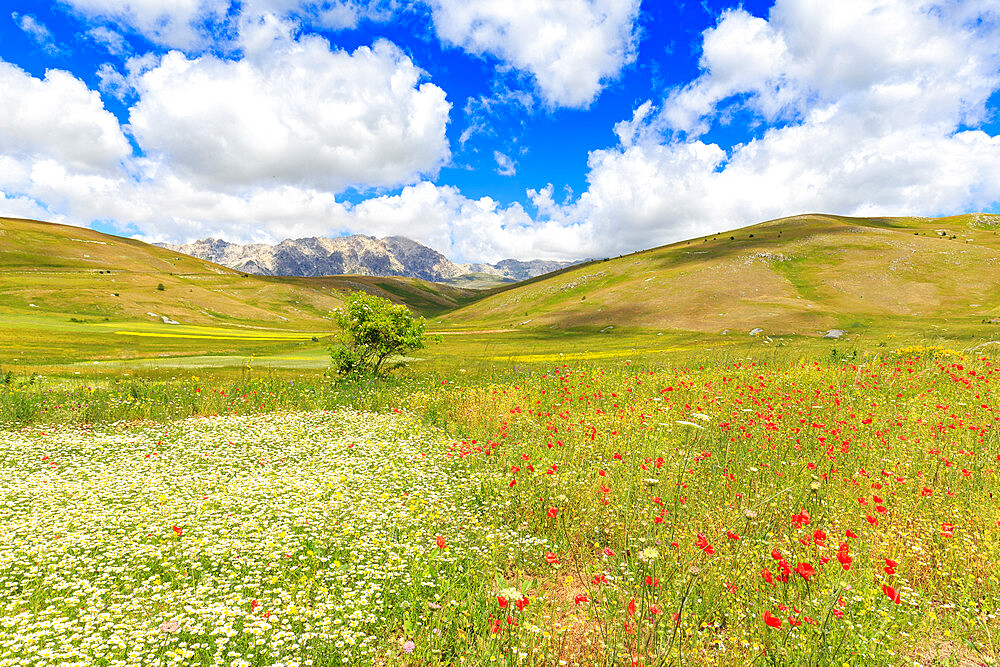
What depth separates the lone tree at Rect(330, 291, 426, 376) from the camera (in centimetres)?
2509

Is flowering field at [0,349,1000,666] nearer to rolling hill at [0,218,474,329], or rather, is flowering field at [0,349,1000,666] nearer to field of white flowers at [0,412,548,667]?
field of white flowers at [0,412,548,667]

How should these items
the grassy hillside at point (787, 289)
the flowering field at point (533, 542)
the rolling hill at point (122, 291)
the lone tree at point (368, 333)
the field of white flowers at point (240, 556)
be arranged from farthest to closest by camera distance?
the rolling hill at point (122, 291) → the grassy hillside at point (787, 289) → the lone tree at point (368, 333) → the field of white flowers at point (240, 556) → the flowering field at point (533, 542)

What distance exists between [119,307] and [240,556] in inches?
4834

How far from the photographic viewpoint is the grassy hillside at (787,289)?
7262 cm

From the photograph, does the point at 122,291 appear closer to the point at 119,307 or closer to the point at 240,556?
the point at 119,307

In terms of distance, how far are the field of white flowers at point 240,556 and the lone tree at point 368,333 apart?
13.5 metres

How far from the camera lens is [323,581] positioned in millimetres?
6203

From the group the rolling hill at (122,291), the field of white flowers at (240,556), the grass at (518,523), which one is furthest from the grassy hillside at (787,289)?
the rolling hill at (122,291)

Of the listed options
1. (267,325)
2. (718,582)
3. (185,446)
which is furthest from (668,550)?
(267,325)

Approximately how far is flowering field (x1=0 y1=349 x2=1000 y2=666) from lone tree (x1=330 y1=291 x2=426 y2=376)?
1228 cm

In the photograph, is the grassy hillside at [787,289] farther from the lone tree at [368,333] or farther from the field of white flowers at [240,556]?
the field of white flowers at [240,556]

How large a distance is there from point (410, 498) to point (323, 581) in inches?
105

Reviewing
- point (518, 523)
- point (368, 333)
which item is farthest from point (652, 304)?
point (518, 523)

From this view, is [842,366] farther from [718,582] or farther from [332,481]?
[332,481]
